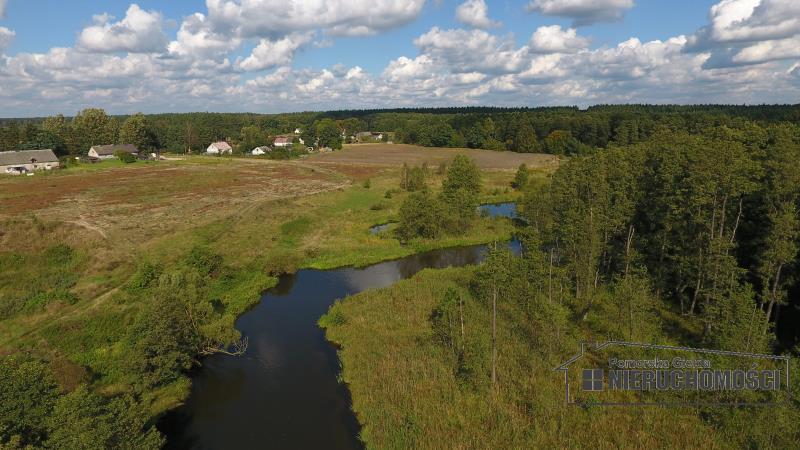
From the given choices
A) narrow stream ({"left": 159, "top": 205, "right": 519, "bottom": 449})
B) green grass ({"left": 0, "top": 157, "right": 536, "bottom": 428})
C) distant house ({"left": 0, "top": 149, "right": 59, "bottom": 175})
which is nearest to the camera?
narrow stream ({"left": 159, "top": 205, "right": 519, "bottom": 449})

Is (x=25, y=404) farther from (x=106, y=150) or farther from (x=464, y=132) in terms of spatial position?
(x=464, y=132)

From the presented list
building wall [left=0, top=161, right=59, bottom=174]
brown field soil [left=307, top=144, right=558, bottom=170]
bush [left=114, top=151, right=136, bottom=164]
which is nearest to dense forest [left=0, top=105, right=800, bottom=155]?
brown field soil [left=307, top=144, right=558, bottom=170]

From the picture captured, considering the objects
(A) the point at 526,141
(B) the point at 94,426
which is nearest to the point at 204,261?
(B) the point at 94,426

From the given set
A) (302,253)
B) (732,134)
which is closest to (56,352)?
(302,253)

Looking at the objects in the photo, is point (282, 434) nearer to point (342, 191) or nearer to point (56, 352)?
point (56, 352)

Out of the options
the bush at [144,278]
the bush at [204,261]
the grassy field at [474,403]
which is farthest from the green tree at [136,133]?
the grassy field at [474,403]

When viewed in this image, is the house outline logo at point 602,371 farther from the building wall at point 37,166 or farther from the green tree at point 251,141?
the green tree at point 251,141

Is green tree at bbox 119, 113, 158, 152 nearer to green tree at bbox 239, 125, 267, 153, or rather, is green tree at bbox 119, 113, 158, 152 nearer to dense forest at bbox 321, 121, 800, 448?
green tree at bbox 239, 125, 267, 153

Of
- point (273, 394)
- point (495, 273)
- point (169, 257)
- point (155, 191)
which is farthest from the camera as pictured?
point (155, 191)
